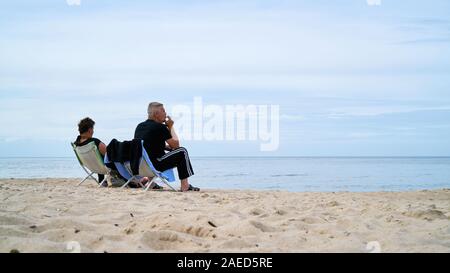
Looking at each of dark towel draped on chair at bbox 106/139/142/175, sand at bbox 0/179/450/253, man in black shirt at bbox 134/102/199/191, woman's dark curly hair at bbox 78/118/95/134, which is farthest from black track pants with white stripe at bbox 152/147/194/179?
sand at bbox 0/179/450/253

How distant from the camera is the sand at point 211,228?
374 cm

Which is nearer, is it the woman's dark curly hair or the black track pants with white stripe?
the black track pants with white stripe

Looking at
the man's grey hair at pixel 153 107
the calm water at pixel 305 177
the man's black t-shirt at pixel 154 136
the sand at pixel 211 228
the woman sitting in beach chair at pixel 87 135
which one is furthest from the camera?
the calm water at pixel 305 177

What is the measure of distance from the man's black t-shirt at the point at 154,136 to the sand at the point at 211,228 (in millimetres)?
2267

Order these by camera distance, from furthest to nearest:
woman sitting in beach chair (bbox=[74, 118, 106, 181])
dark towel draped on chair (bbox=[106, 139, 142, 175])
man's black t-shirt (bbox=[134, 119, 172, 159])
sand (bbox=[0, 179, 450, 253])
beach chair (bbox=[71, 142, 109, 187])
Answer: woman sitting in beach chair (bbox=[74, 118, 106, 181]) → beach chair (bbox=[71, 142, 109, 187]) → man's black t-shirt (bbox=[134, 119, 172, 159]) → dark towel draped on chair (bbox=[106, 139, 142, 175]) → sand (bbox=[0, 179, 450, 253])

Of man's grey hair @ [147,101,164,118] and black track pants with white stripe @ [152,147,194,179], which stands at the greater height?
man's grey hair @ [147,101,164,118]

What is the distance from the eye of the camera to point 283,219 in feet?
16.2

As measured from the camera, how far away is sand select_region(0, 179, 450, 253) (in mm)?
3744

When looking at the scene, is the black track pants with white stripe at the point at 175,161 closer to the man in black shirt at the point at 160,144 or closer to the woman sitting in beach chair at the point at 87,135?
the man in black shirt at the point at 160,144

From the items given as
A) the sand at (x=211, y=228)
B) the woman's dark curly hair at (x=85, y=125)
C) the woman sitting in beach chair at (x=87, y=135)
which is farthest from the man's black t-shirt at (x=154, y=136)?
the sand at (x=211, y=228)

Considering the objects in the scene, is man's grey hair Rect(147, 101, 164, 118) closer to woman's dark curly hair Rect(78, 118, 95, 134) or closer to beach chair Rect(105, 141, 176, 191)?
beach chair Rect(105, 141, 176, 191)

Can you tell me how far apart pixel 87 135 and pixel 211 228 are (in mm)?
5231
